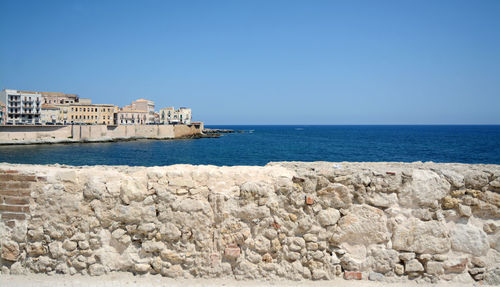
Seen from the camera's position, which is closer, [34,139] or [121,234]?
[121,234]

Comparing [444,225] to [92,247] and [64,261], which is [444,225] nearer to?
[92,247]

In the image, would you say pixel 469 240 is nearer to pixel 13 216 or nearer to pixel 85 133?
pixel 13 216

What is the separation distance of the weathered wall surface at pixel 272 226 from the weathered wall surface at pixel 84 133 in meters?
70.2

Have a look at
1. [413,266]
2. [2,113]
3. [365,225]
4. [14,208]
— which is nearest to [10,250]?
[14,208]

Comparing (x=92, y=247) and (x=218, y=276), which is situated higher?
(x=92, y=247)

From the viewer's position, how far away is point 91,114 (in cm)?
8894

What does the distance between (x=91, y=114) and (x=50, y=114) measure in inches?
378

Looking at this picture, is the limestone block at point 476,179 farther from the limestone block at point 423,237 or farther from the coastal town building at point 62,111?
the coastal town building at point 62,111

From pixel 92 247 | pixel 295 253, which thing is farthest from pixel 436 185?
pixel 92 247

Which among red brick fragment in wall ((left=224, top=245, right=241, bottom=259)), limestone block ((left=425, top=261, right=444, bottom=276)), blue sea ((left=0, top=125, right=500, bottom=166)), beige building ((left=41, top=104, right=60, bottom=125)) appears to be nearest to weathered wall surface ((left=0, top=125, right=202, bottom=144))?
blue sea ((left=0, top=125, right=500, bottom=166))

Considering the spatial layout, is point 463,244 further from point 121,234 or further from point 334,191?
point 121,234

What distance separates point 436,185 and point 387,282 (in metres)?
1.26

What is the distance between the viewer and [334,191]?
12.6ft

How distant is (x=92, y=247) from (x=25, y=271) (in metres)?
0.88
